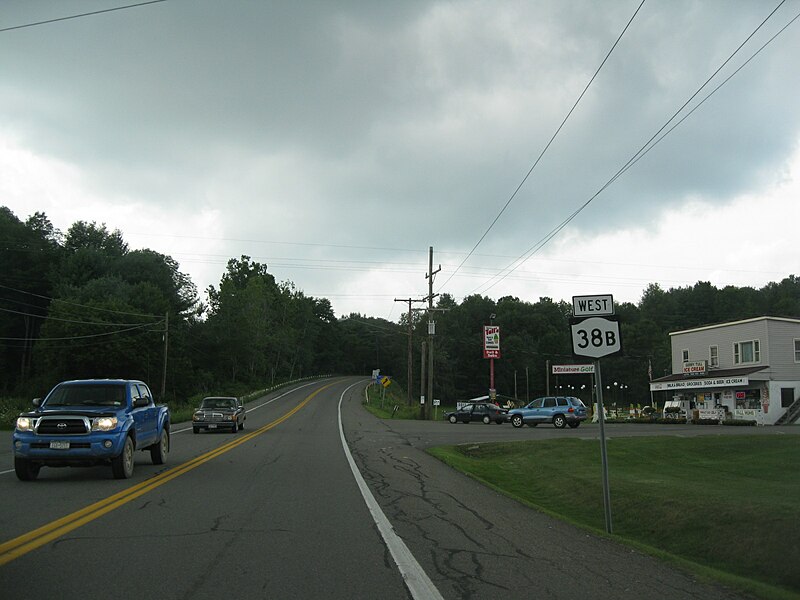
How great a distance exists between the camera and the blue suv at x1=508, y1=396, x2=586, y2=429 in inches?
1545

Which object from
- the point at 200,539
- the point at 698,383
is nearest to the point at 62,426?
the point at 200,539

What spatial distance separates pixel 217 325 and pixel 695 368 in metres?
68.4

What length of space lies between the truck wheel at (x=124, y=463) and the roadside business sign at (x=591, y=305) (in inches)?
356

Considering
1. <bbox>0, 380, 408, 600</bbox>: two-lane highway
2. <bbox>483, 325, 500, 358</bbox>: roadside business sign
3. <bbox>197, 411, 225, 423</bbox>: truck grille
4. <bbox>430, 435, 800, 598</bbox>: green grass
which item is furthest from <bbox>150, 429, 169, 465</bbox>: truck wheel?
<bbox>483, 325, 500, 358</bbox>: roadside business sign

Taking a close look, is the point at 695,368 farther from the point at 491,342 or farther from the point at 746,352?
the point at 491,342

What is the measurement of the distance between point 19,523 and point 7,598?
3.50 m

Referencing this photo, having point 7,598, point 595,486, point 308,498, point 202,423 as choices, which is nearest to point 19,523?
point 7,598

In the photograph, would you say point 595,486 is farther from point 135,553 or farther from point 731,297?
point 731,297

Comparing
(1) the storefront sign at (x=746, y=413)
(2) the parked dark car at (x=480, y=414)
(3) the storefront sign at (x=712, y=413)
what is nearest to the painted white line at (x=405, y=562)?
(2) the parked dark car at (x=480, y=414)

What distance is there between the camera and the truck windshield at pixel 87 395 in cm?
1392

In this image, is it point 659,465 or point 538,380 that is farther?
point 538,380

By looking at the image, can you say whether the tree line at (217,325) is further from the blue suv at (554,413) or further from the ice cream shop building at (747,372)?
the blue suv at (554,413)

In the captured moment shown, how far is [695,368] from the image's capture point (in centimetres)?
4994

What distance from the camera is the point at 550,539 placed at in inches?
335
